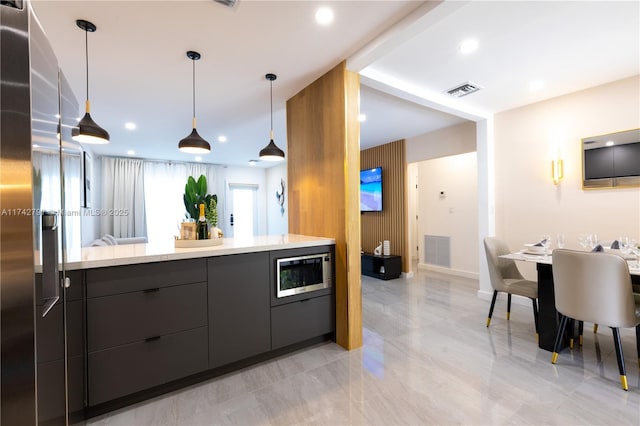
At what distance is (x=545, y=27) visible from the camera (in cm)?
207

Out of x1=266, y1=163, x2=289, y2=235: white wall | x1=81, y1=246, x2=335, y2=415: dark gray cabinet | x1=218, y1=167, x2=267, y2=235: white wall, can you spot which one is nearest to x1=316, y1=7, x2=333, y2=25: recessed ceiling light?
x1=81, y1=246, x2=335, y2=415: dark gray cabinet

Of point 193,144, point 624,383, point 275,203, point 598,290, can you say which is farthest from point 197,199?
point 275,203

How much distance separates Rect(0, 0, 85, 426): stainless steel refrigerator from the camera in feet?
2.50

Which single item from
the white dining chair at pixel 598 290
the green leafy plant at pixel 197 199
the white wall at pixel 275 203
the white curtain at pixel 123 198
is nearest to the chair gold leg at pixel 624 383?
the white dining chair at pixel 598 290

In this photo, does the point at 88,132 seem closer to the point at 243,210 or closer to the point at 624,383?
the point at 624,383

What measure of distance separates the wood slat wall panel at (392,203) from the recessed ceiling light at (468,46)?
118 inches

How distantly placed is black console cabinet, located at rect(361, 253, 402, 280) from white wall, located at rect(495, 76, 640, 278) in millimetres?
1776

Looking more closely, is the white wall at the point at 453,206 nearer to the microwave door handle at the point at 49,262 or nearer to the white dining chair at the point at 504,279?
the white dining chair at the point at 504,279

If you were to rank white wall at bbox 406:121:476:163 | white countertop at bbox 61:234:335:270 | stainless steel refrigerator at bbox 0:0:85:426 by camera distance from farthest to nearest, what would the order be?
white wall at bbox 406:121:476:163 < white countertop at bbox 61:234:335:270 < stainless steel refrigerator at bbox 0:0:85:426

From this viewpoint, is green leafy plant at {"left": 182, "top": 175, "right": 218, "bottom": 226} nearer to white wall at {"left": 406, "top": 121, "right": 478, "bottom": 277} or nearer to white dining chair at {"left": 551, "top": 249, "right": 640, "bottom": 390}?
white dining chair at {"left": 551, "top": 249, "right": 640, "bottom": 390}

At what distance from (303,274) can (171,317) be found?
1.04m

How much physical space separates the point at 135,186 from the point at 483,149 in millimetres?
7237

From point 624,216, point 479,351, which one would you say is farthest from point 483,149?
point 479,351

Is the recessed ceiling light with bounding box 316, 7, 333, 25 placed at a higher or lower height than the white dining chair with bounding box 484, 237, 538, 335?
higher
